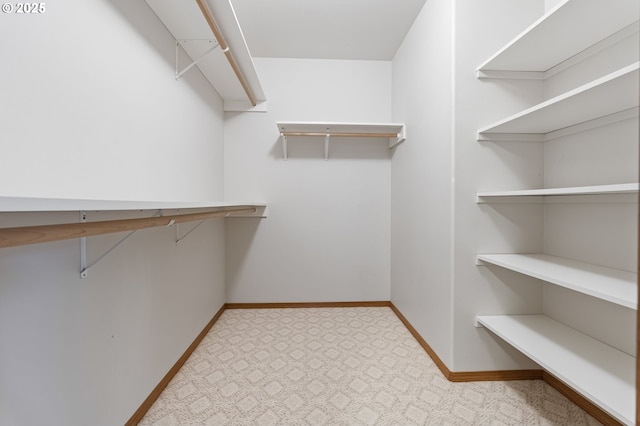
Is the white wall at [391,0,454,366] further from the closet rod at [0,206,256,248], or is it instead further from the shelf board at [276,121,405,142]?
the closet rod at [0,206,256,248]

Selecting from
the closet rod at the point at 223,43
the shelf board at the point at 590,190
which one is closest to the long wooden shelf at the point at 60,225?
the closet rod at the point at 223,43

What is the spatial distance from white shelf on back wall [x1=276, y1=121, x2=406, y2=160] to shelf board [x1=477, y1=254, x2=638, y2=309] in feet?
4.36

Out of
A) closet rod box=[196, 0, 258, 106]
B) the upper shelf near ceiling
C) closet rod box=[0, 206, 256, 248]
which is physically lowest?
closet rod box=[0, 206, 256, 248]

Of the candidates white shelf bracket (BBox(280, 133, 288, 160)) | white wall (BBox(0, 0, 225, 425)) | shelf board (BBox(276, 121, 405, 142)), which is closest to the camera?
white wall (BBox(0, 0, 225, 425))

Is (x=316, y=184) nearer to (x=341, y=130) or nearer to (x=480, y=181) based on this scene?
(x=341, y=130)

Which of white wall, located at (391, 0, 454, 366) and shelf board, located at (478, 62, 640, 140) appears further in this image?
white wall, located at (391, 0, 454, 366)

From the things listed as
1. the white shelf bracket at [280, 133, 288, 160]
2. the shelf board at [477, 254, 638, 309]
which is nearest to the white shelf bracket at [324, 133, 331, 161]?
the white shelf bracket at [280, 133, 288, 160]

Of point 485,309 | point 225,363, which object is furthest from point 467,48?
point 225,363

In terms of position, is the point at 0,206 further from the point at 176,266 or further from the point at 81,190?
the point at 176,266

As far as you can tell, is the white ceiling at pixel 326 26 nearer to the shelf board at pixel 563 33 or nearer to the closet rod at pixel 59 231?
the shelf board at pixel 563 33

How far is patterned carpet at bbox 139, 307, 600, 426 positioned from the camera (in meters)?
1.28

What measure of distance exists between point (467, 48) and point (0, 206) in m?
1.97

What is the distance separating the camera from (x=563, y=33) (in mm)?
1138

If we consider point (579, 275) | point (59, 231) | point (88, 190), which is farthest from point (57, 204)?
A: point (579, 275)
